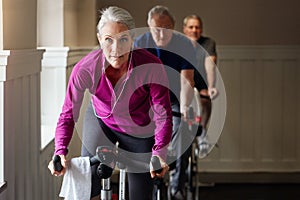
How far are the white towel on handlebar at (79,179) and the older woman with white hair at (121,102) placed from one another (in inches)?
1.7

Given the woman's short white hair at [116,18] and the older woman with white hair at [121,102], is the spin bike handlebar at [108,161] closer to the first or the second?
the older woman with white hair at [121,102]

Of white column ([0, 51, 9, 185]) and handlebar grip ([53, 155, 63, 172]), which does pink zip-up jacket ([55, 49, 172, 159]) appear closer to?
handlebar grip ([53, 155, 63, 172])

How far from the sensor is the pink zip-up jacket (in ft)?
7.24

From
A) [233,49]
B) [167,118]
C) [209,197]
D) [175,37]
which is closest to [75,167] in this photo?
[167,118]

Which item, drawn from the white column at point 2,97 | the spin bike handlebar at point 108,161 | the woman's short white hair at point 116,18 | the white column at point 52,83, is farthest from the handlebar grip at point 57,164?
the white column at point 52,83

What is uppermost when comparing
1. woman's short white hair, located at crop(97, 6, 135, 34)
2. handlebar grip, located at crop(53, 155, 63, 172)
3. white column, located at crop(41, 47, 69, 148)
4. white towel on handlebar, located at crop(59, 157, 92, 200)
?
woman's short white hair, located at crop(97, 6, 135, 34)

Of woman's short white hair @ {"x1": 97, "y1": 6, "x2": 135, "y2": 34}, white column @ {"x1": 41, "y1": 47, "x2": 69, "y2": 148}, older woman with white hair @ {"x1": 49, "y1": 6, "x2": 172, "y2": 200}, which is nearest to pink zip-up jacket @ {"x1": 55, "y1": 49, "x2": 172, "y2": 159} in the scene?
older woman with white hair @ {"x1": 49, "y1": 6, "x2": 172, "y2": 200}

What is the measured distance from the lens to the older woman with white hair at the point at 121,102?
2.15 meters

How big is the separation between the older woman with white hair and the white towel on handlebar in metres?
0.04

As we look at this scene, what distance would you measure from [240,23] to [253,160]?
3.88ft

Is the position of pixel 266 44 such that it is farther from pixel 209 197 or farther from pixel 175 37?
pixel 175 37

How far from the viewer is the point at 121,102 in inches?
92.0

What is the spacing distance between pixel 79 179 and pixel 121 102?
0.37 meters

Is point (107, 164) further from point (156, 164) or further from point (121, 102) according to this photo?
point (121, 102)
